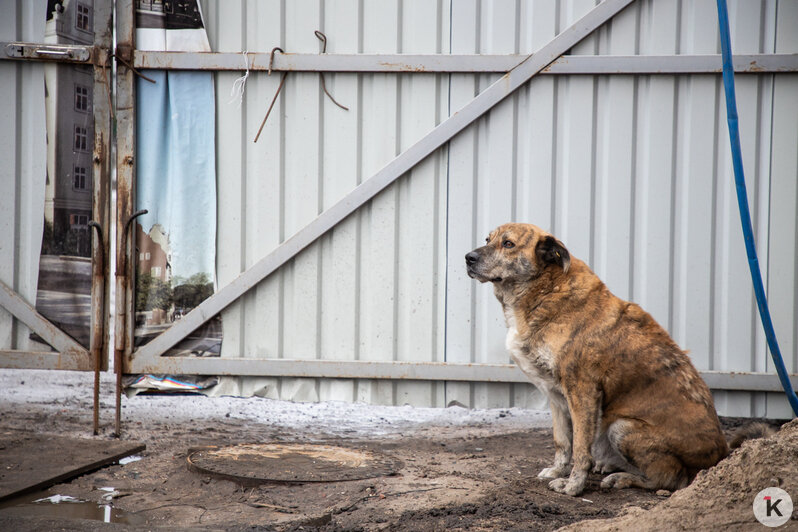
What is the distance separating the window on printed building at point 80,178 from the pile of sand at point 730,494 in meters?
4.35

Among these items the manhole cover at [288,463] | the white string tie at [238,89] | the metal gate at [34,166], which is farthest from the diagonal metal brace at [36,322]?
the white string tie at [238,89]

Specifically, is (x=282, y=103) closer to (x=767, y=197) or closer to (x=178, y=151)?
(x=178, y=151)

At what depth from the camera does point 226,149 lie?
214 inches

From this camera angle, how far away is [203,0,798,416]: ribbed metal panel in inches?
204

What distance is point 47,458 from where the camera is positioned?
4.08 metres

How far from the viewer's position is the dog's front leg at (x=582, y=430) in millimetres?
3600

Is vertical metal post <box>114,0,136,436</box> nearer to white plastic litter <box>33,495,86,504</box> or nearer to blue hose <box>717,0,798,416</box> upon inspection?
white plastic litter <box>33,495,86,504</box>

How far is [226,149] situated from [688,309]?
3716mm

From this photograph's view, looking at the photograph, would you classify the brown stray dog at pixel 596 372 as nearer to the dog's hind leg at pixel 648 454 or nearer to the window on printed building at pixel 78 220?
the dog's hind leg at pixel 648 454

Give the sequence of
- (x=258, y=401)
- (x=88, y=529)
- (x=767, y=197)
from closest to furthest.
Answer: (x=88, y=529)
(x=767, y=197)
(x=258, y=401)

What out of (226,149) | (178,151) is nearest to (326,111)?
(226,149)

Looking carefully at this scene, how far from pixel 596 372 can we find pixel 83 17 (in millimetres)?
4553

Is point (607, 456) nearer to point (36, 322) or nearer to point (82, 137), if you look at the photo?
point (36, 322)

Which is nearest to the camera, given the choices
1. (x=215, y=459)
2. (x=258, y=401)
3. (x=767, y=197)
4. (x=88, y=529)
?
(x=88, y=529)
